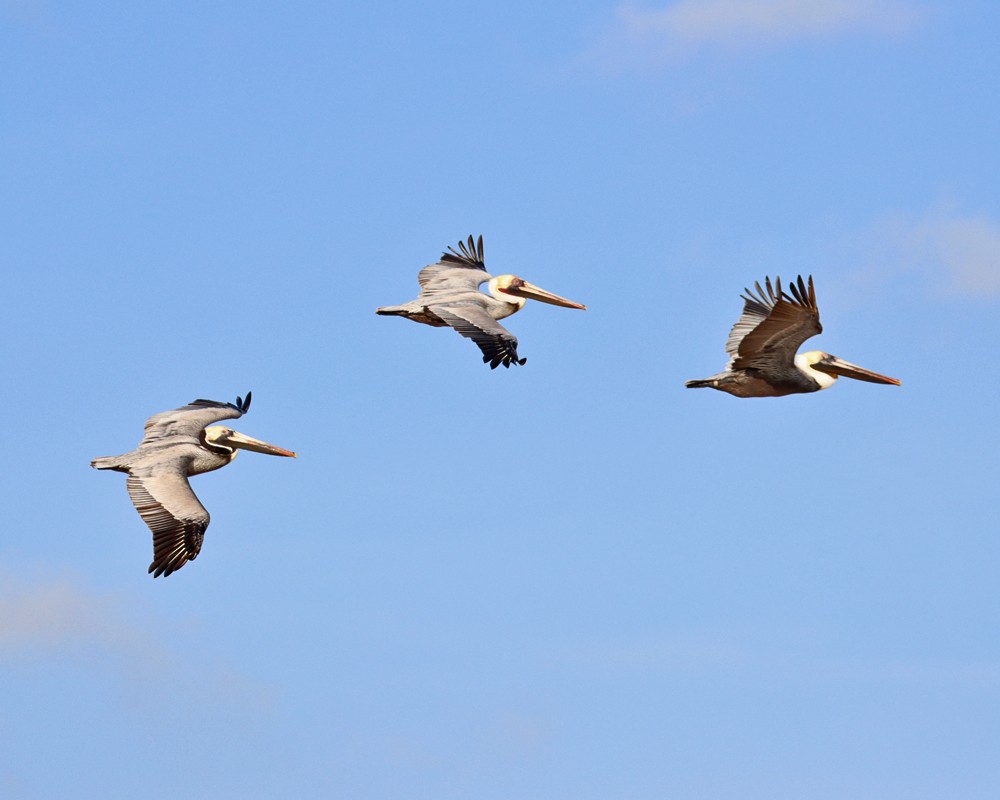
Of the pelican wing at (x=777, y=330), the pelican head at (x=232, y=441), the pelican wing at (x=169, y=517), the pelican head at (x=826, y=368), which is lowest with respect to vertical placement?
the pelican wing at (x=169, y=517)

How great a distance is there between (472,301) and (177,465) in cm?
516

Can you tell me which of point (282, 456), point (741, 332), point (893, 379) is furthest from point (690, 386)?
point (282, 456)

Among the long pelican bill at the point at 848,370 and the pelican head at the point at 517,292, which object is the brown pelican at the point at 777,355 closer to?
the long pelican bill at the point at 848,370

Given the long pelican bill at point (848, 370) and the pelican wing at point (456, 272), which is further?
the pelican wing at point (456, 272)

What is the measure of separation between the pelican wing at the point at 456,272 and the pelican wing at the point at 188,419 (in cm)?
327

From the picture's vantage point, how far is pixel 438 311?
23031mm

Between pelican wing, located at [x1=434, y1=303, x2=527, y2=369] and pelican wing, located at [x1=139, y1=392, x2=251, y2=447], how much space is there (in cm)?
293

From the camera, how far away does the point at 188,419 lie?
72.2 feet

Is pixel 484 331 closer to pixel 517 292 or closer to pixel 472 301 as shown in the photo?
pixel 472 301

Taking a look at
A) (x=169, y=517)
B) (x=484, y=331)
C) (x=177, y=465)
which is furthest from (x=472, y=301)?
(x=169, y=517)

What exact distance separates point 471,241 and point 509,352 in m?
5.86

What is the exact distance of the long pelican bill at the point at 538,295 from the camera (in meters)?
26.7

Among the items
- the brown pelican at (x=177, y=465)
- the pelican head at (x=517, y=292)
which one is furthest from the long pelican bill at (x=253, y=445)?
the pelican head at (x=517, y=292)

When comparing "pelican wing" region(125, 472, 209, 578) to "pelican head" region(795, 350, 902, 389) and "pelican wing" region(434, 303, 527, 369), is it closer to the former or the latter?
"pelican wing" region(434, 303, 527, 369)
